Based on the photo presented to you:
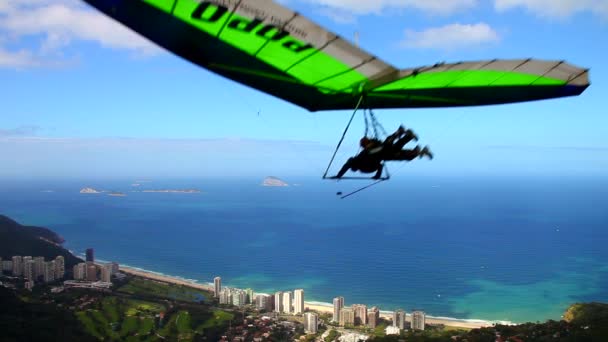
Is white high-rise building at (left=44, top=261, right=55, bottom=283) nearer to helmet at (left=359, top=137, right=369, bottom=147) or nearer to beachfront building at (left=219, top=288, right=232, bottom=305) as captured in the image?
beachfront building at (left=219, top=288, right=232, bottom=305)

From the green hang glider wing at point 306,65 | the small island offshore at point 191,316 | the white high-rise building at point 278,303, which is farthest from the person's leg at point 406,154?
the white high-rise building at point 278,303

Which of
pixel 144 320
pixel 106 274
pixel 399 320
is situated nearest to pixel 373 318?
pixel 399 320

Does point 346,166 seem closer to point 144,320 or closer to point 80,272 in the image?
point 144,320

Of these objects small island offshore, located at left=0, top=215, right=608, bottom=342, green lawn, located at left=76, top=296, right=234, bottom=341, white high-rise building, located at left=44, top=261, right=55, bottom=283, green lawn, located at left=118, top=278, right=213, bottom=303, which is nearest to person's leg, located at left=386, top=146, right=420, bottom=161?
small island offshore, located at left=0, top=215, right=608, bottom=342

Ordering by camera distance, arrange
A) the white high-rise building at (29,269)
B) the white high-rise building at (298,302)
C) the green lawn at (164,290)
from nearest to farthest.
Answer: the white high-rise building at (298,302)
the green lawn at (164,290)
the white high-rise building at (29,269)

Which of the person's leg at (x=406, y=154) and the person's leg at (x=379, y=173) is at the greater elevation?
the person's leg at (x=406, y=154)

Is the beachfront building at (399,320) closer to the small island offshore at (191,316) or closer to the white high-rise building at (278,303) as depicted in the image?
the small island offshore at (191,316)

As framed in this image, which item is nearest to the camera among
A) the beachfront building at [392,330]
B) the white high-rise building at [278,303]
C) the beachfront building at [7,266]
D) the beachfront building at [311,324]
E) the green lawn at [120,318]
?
the green lawn at [120,318]
